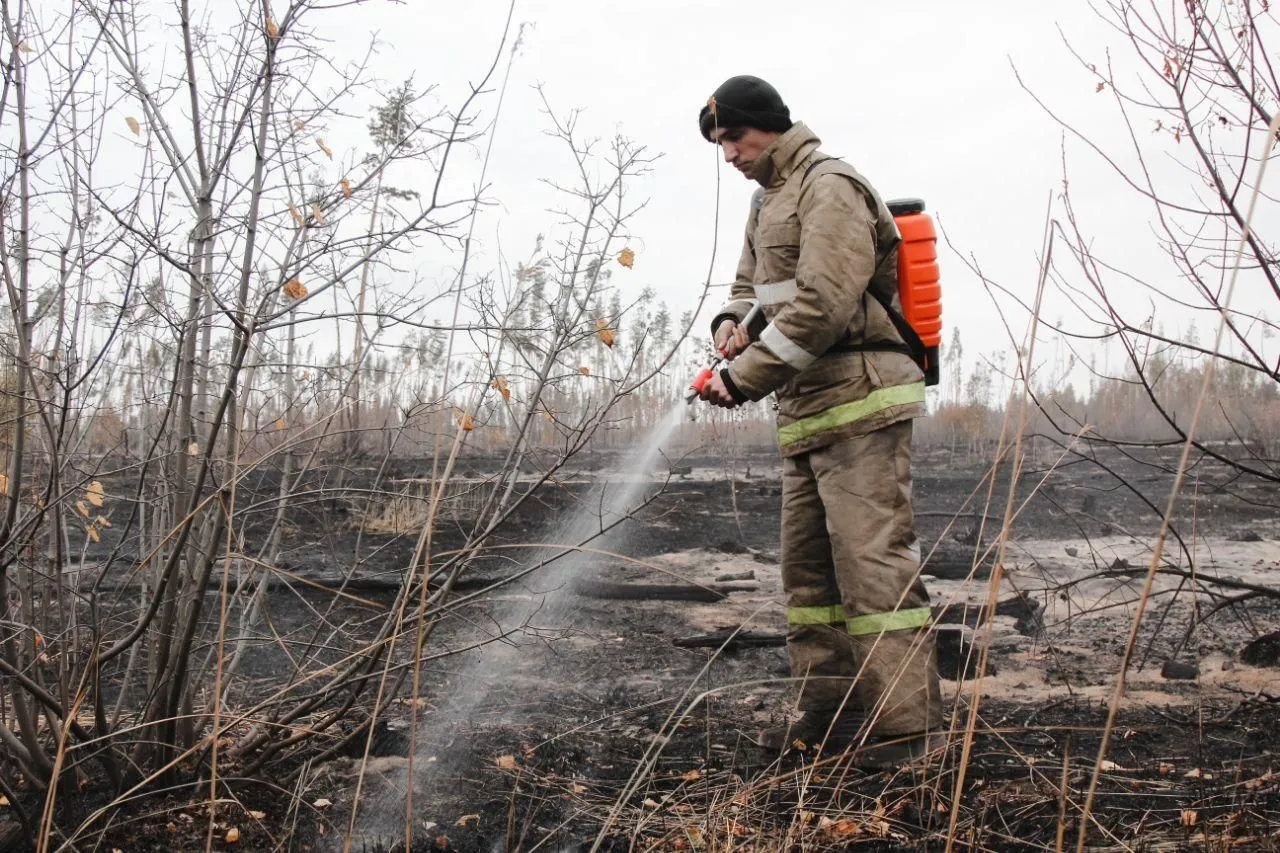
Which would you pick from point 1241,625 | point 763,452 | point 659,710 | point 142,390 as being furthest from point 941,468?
point 142,390

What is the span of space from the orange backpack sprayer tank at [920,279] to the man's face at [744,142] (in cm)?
48

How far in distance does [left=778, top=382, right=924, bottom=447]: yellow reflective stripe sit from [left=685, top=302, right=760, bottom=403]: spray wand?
347 mm

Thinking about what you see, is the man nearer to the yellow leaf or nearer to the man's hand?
the man's hand

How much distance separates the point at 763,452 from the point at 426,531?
73.1 ft

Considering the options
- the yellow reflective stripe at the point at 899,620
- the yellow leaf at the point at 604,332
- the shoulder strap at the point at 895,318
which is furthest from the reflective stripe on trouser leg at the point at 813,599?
the yellow leaf at the point at 604,332

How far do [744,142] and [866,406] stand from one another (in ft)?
3.06

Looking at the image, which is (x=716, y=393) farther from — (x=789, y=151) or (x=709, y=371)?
(x=789, y=151)

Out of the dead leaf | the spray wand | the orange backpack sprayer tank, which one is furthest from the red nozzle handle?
the dead leaf

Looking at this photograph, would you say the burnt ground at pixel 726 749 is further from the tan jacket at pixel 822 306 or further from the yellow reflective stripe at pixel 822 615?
the tan jacket at pixel 822 306

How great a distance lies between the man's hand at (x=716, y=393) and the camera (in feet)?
9.40

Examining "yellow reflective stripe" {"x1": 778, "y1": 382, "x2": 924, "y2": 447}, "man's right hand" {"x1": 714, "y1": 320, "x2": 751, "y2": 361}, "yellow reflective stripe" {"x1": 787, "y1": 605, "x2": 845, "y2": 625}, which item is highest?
"man's right hand" {"x1": 714, "y1": 320, "x2": 751, "y2": 361}

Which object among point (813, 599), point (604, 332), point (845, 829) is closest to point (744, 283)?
point (604, 332)

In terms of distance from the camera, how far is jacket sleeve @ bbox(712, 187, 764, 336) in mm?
3299

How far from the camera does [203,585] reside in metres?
2.37
